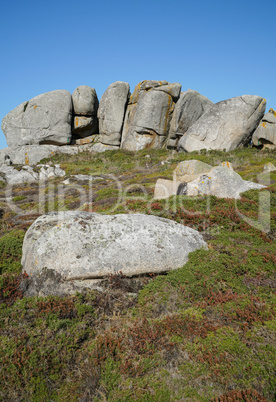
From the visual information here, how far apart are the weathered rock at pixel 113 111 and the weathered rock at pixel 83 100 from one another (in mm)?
2402

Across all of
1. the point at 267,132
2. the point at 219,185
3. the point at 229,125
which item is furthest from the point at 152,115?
the point at 219,185

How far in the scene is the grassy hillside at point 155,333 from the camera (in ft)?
15.8

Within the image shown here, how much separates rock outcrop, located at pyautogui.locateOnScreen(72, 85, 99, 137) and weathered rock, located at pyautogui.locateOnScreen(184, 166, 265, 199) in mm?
45260

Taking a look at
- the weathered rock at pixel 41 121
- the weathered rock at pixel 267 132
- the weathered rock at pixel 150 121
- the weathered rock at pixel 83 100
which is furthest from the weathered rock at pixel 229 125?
the weathered rock at pixel 41 121

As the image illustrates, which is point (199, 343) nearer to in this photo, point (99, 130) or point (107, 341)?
point (107, 341)

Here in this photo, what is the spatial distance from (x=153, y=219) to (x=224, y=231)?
11.5ft

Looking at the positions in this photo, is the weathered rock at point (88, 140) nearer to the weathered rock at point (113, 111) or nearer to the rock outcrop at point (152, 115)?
the weathered rock at point (113, 111)

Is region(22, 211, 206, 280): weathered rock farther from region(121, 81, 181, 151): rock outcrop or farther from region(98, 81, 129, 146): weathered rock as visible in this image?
region(98, 81, 129, 146): weathered rock

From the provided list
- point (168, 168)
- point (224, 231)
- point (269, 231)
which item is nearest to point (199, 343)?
point (224, 231)

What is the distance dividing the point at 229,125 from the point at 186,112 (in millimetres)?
10302

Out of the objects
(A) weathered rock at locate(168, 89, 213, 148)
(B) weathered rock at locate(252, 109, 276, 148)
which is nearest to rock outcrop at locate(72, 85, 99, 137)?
(A) weathered rock at locate(168, 89, 213, 148)

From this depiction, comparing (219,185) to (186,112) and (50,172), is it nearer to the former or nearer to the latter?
(50,172)

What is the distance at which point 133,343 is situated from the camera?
19.2 feet

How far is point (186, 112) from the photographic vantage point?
164 ft
